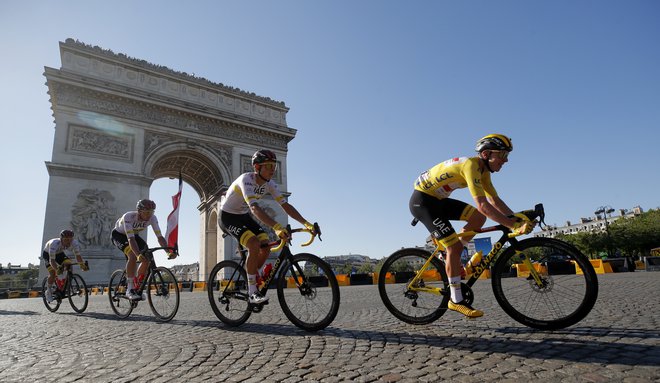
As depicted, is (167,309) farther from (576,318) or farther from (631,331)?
(631,331)

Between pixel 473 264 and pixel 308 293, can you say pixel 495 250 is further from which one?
pixel 308 293

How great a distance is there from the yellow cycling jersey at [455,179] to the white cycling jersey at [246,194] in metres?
1.61

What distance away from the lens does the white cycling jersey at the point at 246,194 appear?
410 centimetres

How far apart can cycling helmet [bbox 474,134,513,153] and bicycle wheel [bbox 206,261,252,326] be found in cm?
290

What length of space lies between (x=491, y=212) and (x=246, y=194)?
2470mm

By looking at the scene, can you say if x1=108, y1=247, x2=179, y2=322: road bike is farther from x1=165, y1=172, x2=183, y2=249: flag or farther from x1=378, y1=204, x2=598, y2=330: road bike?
x1=165, y1=172, x2=183, y2=249: flag

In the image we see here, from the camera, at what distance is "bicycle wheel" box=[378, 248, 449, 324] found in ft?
11.9

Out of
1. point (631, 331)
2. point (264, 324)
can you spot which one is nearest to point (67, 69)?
point (264, 324)

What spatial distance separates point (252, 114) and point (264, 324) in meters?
25.5

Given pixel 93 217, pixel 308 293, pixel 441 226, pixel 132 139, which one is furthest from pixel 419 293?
pixel 132 139

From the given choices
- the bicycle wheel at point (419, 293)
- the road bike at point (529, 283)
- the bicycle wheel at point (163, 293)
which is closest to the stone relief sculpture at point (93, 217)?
the bicycle wheel at point (163, 293)

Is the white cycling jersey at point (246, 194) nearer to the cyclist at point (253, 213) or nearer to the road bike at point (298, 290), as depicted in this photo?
the cyclist at point (253, 213)

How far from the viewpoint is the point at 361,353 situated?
257 cm

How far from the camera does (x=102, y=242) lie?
19.8m
